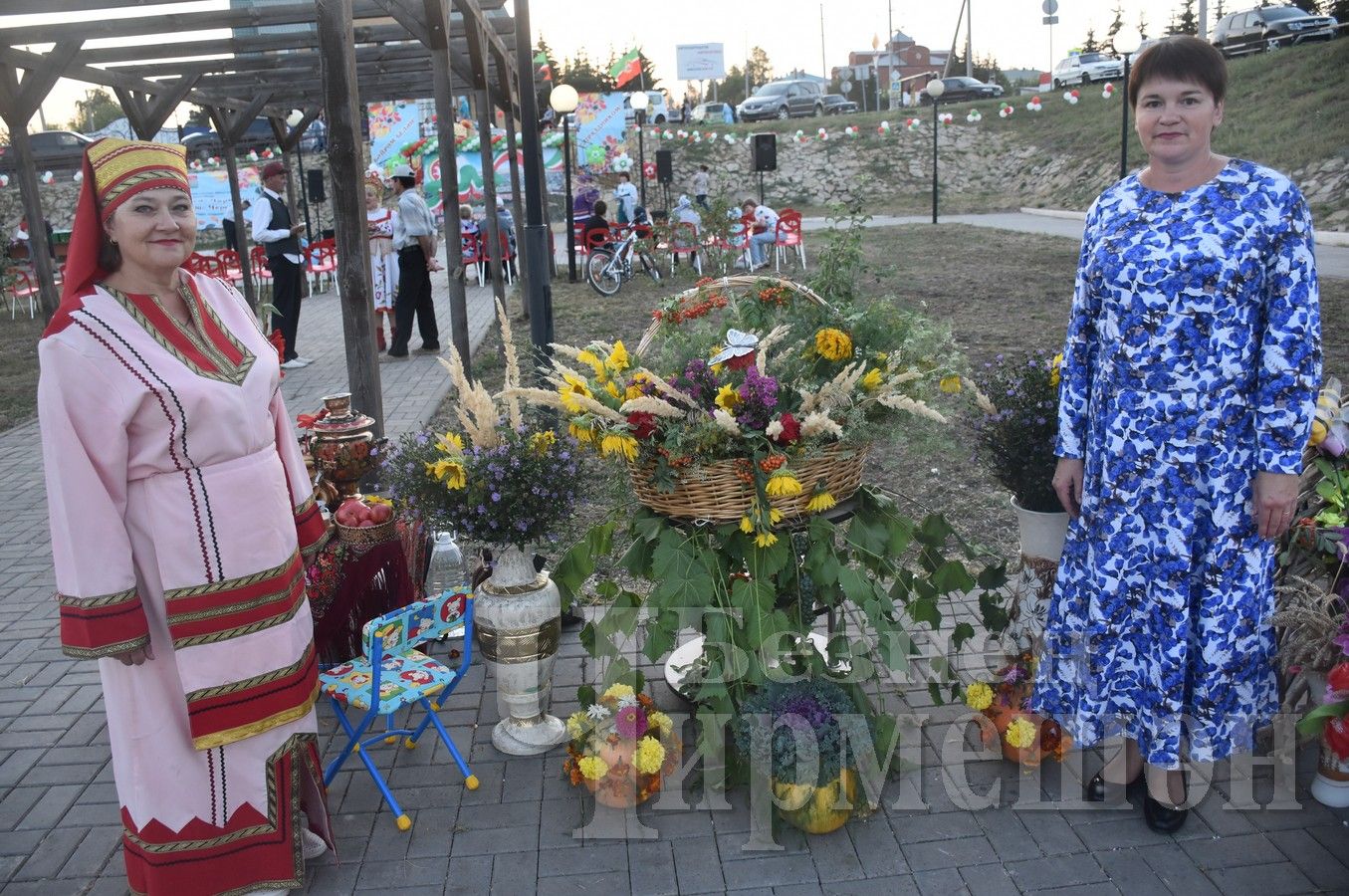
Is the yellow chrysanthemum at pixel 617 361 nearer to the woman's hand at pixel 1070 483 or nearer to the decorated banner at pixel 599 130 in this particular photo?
the woman's hand at pixel 1070 483

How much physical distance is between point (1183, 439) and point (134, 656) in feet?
8.76

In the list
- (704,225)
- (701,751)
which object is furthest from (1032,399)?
(704,225)

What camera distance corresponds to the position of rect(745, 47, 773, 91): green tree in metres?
74.7

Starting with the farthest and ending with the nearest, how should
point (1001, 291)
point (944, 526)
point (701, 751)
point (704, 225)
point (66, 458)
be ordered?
point (704, 225) → point (1001, 291) → point (944, 526) → point (701, 751) → point (66, 458)

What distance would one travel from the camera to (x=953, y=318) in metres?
11.3

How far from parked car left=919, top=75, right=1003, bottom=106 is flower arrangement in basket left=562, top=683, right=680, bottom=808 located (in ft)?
136

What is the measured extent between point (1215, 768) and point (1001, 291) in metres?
10.5

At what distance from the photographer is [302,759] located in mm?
2908

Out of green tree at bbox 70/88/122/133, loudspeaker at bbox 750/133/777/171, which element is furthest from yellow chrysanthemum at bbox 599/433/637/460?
green tree at bbox 70/88/122/133

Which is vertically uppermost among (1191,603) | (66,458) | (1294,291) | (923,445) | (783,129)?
(783,129)

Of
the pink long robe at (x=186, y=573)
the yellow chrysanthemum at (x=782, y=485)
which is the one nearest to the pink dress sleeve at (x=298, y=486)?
the pink long robe at (x=186, y=573)

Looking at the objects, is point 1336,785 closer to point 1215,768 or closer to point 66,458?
point 1215,768

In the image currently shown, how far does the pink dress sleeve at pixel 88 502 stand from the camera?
2371 millimetres

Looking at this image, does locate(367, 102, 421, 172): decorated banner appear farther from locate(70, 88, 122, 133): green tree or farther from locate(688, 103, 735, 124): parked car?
locate(70, 88, 122, 133): green tree
